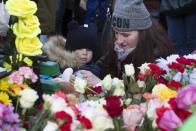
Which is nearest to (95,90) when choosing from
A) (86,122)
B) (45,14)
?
(86,122)

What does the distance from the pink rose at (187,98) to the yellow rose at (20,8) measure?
73cm

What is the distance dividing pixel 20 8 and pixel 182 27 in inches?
93.3

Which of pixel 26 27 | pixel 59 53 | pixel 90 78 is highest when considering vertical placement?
pixel 26 27

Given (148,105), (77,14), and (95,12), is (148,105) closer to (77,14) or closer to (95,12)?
(95,12)

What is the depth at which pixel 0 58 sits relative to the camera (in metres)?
1.97

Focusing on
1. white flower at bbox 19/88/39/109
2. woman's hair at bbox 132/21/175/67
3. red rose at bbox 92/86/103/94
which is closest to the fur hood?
woman's hair at bbox 132/21/175/67

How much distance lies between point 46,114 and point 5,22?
54 cm

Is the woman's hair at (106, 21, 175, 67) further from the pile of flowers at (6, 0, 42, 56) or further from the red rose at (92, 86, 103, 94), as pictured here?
the pile of flowers at (6, 0, 42, 56)

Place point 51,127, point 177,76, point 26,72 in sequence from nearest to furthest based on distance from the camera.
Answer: point 51,127, point 26,72, point 177,76

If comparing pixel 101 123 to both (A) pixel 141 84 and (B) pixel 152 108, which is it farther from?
(A) pixel 141 84

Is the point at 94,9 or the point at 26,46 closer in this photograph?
the point at 26,46

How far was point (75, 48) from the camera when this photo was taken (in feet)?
11.3

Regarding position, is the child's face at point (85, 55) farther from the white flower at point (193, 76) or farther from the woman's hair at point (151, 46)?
the white flower at point (193, 76)

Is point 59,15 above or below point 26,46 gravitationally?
below
